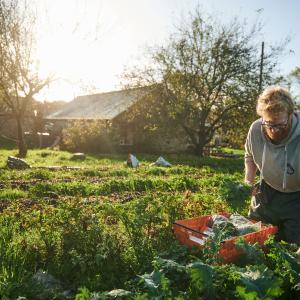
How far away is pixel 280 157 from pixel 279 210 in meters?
0.68

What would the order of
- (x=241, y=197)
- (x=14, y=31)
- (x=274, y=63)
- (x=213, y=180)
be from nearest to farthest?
1. (x=241, y=197)
2. (x=213, y=180)
3. (x=14, y=31)
4. (x=274, y=63)

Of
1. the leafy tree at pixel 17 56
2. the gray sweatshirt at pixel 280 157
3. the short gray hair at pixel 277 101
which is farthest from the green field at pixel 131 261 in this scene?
the leafy tree at pixel 17 56

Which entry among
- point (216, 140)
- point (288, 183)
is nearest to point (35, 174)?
point (288, 183)

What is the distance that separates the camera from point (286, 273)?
3.15m

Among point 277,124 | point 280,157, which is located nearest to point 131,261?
point 280,157

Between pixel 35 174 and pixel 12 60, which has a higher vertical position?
pixel 12 60

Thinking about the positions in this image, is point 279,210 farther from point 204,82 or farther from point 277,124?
point 204,82

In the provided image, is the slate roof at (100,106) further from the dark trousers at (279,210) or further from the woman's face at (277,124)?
the woman's face at (277,124)

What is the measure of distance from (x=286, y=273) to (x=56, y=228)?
2.84 metres

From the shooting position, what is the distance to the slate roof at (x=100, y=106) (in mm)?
29141

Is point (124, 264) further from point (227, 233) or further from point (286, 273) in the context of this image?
point (286, 273)

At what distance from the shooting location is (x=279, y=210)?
4715mm

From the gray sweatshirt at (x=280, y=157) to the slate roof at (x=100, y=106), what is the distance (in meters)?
22.9

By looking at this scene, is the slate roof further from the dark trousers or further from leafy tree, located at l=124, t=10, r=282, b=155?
the dark trousers
